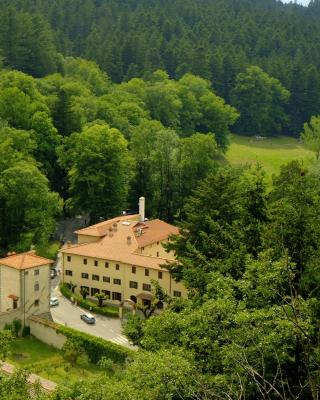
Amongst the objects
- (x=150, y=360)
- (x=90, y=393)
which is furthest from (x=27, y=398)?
(x=150, y=360)

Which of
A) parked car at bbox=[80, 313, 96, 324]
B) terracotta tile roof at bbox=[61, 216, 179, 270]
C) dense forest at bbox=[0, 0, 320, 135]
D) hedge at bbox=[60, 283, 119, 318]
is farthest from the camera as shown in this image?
dense forest at bbox=[0, 0, 320, 135]

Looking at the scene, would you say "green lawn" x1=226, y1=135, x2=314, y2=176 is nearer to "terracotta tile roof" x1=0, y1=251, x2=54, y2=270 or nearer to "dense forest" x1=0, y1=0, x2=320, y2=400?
"dense forest" x1=0, y1=0, x2=320, y2=400

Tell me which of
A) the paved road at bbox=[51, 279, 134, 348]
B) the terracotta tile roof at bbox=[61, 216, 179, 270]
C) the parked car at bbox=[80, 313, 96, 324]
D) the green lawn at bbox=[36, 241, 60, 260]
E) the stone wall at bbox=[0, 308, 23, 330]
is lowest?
the paved road at bbox=[51, 279, 134, 348]

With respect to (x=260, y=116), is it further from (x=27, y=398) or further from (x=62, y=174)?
(x=27, y=398)

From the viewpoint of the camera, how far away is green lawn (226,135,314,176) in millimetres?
93062

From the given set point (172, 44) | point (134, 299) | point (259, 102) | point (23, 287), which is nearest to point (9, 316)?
point (23, 287)

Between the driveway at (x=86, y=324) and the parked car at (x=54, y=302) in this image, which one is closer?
the driveway at (x=86, y=324)

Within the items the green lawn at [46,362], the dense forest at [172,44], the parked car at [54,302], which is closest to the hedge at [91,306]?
the parked car at [54,302]

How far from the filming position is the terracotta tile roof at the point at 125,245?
162 ft

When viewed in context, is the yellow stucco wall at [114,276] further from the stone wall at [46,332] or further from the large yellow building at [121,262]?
the stone wall at [46,332]

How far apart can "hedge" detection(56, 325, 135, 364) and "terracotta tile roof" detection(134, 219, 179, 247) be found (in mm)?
11471

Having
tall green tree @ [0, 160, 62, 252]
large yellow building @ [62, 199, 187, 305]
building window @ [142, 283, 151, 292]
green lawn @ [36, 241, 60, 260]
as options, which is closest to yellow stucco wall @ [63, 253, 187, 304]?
large yellow building @ [62, 199, 187, 305]

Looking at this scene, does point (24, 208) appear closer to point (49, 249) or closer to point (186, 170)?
point (49, 249)

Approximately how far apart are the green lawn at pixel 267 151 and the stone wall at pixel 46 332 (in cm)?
4974
